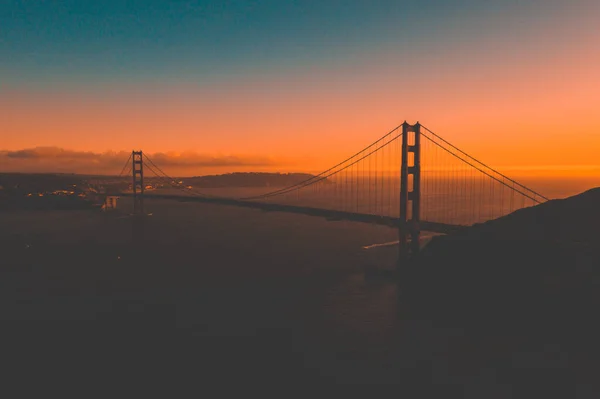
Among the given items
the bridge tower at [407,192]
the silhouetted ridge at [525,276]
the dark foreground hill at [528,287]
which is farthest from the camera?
the bridge tower at [407,192]

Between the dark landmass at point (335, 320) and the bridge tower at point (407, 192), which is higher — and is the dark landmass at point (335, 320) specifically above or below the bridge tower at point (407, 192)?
below

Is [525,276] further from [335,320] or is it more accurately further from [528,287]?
[335,320]

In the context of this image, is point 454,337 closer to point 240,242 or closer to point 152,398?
point 152,398

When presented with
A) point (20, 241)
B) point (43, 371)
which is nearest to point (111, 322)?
point (43, 371)

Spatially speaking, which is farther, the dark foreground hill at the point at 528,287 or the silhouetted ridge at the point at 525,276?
the silhouetted ridge at the point at 525,276

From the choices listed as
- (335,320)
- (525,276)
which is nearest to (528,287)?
(525,276)

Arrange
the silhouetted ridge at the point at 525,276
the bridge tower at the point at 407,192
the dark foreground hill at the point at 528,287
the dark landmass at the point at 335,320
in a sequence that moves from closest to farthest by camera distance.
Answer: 1. the dark landmass at the point at 335,320
2. the dark foreground hill at the point at 528,287
3. the silhouetted ridge at the point at 525,276
4. the bridge tower at the point at 407,192

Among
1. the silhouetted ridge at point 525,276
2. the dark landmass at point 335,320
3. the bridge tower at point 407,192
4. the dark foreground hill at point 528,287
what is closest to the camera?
the dark landmass at point 335,320

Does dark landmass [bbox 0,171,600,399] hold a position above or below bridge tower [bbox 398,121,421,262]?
below
